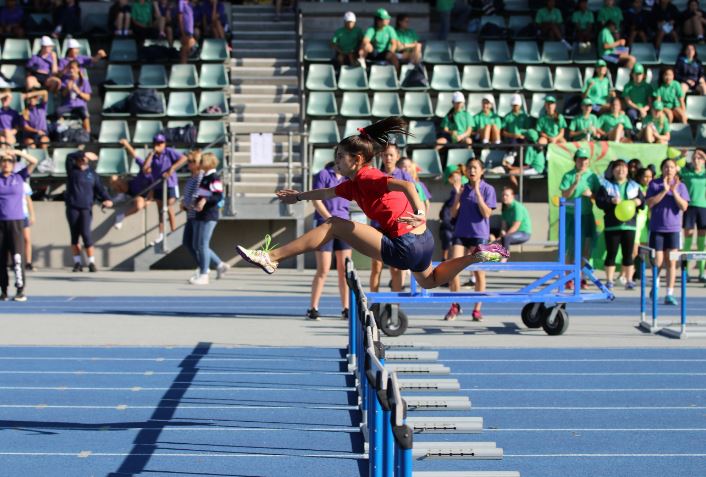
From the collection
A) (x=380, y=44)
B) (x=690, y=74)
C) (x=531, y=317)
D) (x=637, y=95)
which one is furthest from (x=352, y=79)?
(x=531, y=317)

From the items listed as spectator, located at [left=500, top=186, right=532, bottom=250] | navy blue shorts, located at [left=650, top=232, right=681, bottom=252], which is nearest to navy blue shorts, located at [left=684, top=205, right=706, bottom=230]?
navy blue shorts, located at [left=650, top=232, right=681, bottom=252]

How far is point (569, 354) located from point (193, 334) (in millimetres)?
3656

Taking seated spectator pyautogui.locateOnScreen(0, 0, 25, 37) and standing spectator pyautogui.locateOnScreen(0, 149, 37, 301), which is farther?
seated spectator pyautogui.locateOnScreen(0, 0, 25, 37)

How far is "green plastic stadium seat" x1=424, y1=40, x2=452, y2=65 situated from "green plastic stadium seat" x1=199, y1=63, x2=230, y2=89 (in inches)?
142

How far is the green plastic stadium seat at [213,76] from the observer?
2150 centimetres

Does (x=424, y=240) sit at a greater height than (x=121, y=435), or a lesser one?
greater

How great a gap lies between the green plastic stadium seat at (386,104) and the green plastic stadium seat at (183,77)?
315 cm

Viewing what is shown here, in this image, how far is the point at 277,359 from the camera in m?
10.7

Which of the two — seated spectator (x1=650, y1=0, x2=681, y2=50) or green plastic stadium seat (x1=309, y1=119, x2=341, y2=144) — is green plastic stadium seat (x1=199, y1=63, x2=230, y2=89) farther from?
seated spectator (x1=650, y1=0, x2=681, y2=50)

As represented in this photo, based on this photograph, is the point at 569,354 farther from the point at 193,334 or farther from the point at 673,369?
the point at 193,334

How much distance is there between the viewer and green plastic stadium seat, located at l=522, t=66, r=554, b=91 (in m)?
21.8

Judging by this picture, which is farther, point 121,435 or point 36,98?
point 36,98

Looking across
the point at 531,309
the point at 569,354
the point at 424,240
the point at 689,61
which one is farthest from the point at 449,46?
the point at 424,240

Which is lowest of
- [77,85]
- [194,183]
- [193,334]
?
[193,334]
